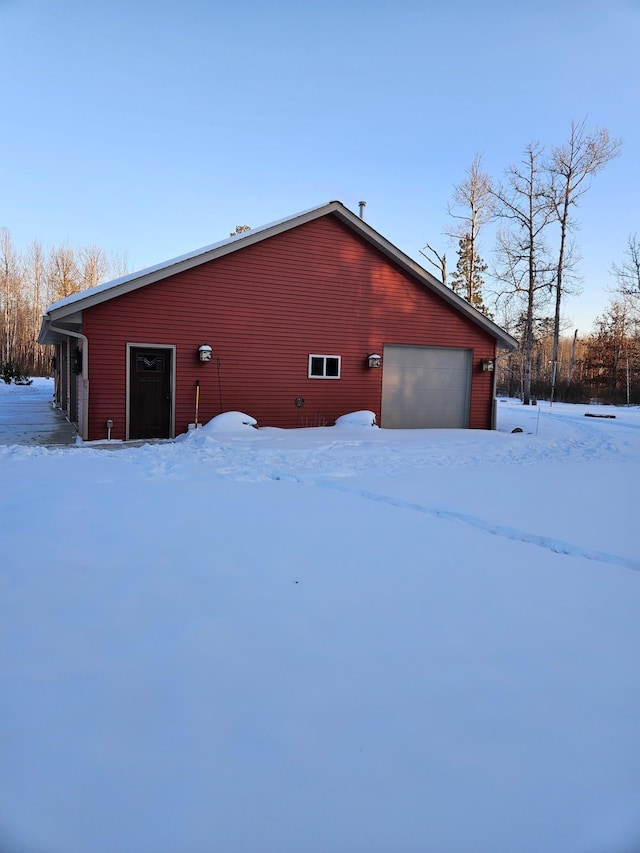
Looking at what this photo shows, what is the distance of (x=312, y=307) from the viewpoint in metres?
11.6

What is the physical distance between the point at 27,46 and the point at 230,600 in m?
8.53

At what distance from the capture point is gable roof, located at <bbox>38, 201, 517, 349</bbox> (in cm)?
939

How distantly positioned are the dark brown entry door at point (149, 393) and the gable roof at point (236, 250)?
4.02ft

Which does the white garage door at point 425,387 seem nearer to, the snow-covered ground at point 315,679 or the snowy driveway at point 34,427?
the snowy driveway at point 34,427

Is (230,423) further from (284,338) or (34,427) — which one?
(34,427)

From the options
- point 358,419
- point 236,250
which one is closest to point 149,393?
point 236,250

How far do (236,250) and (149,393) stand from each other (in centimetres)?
349

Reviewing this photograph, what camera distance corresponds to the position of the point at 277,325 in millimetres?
11289

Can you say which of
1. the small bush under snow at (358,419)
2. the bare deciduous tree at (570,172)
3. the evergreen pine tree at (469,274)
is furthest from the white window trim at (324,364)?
the evergreen pine tree at (469,274)

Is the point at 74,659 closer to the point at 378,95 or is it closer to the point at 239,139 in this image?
the point at 378,95

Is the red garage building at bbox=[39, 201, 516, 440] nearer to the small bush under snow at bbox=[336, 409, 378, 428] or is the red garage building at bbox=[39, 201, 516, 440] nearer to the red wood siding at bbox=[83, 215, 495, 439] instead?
the red wood siding at bbox=[83, 215, 495, 439]

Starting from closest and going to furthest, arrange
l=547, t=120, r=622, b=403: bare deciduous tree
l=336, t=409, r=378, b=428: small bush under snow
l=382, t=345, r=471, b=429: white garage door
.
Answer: l=336, t=409, r=378, b=428: small bush under snow, l=382, t=345, r=471, b=429: white garage door, l=547, t=120, r=622, b=403: bare deciduous tree

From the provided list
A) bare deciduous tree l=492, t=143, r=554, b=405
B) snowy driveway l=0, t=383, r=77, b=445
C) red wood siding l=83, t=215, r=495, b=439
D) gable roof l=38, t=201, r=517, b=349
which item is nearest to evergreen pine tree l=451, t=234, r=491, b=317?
bare deciduous tree l=492, t=143, r=554, b=405

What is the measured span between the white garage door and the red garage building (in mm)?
29
